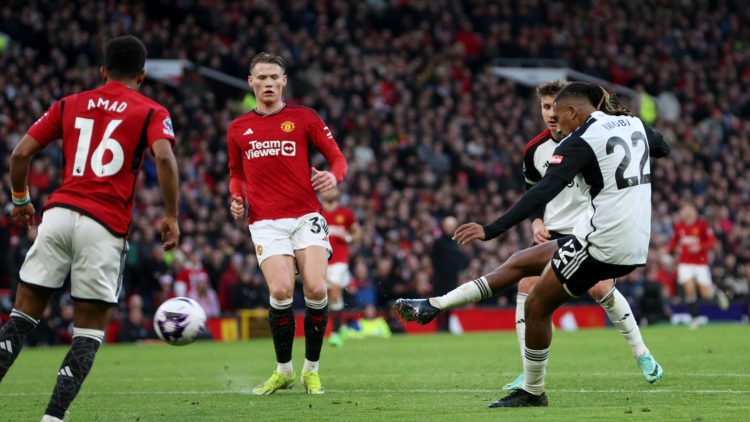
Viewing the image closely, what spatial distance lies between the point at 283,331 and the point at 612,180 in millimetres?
3195

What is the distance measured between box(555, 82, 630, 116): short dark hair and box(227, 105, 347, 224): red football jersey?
2.24 m

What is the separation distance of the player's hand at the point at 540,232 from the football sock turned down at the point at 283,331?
6.99 ft

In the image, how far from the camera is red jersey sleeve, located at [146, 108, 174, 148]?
680 cm

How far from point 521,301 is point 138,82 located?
412cm

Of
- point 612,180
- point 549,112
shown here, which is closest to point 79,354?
point 612,180

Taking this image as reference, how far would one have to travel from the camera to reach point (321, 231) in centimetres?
968

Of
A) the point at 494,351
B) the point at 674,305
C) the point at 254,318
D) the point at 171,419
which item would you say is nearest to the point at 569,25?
the point at 674,305

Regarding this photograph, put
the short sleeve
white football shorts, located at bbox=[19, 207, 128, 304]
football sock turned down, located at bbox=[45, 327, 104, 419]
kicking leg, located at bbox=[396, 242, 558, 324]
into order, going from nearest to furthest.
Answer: football sock turned down, located at bbox=[45, 327, 104, 419] < white football shorts, located at bbox=[19, 207, 128, 304] < the short sleeve < kicking leg, located at bbox=[396, 242, 558, 324]

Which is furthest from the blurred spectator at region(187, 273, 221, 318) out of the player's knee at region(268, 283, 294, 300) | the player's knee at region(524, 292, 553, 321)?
the player's knee at region(524, 292, 553, 321)

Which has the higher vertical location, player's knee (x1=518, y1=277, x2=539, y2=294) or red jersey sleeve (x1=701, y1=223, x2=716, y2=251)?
red jersey sleeve (x1=701, y1=223, x2=716, y2=251)

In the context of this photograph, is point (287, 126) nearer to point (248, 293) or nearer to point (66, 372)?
point (66, 372)

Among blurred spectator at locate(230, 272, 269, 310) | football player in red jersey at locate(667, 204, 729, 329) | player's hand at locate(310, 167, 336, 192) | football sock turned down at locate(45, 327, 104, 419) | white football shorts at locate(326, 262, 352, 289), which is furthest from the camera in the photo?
football player in red jersey at locate(667, 204, 729, 329)

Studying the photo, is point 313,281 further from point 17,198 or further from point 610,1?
point 610,1

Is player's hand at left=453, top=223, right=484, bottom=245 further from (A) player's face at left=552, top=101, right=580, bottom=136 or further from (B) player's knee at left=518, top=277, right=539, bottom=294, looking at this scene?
(B) player's knee at left=518, top=277, right=539, bottom=294
